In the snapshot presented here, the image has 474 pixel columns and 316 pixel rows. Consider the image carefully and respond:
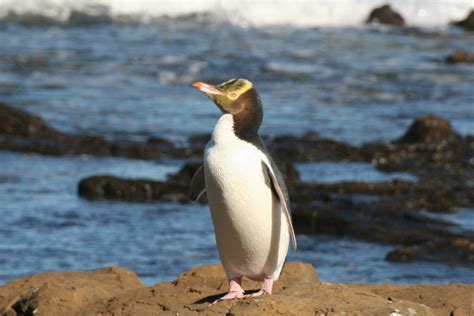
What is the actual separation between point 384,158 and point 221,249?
375 inches

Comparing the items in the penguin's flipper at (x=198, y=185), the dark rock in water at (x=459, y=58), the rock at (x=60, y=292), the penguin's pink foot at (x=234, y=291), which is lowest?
the dark rock in water at (x=459, y=58)

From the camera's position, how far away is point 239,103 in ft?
19.6

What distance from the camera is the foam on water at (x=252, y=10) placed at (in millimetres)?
33906

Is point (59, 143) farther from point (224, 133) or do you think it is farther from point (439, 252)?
point (224, 133)

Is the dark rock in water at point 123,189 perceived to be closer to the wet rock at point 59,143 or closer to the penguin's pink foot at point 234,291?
the wet rock at point 59,143

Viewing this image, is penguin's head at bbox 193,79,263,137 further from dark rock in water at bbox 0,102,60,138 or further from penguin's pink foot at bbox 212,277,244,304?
dark rock in water at bbox 0,102,60,138

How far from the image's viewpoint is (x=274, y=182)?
5980 mm

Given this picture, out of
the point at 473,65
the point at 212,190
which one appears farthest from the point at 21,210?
the point at 473,65

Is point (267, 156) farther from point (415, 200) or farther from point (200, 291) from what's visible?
point (415, 200)

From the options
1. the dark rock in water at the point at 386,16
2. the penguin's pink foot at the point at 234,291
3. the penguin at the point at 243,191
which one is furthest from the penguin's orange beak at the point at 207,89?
the dark rock in water at the point at 386,16

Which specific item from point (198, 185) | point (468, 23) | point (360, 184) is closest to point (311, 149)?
point (360, 184)

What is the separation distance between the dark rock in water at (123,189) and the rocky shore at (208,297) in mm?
5485

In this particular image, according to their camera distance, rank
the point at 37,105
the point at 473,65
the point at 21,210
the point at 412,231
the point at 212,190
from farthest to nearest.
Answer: the point at 473,65, the point at 37,105, the point at 21,210, the point at 412,231, the point at 212,190

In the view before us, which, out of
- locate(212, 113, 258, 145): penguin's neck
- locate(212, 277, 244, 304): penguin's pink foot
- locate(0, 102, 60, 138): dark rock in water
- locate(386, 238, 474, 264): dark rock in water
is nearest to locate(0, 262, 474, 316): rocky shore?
locate(212, 277, 244, 304): penguin's pink foot
